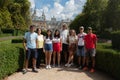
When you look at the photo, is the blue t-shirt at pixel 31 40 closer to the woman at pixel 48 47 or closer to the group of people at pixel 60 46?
the group of people at pixel 60 46

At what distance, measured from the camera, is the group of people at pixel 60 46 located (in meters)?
14.0

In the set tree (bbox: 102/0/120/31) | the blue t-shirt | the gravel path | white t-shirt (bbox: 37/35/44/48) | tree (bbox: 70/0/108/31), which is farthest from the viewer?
tree (bbox: 70/0/108/31)

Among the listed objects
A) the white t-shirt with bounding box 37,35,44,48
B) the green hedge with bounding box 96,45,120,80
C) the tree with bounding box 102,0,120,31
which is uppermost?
the tree with bounding box 102,0,120,31

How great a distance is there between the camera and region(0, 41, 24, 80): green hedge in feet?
40.6

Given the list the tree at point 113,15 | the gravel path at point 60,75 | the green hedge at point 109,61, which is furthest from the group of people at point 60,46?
the tree at point 113,15

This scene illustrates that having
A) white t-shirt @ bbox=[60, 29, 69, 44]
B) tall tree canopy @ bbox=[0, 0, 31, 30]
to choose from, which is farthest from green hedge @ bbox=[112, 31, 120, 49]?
tall tree canopy @ bbox=[0, 0, 31, 30]

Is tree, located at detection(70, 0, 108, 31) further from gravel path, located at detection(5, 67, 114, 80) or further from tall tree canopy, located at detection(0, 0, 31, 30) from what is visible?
gravel path, located at detection(5, 67, 114, 80)

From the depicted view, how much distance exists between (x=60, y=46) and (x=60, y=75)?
2.04 meters

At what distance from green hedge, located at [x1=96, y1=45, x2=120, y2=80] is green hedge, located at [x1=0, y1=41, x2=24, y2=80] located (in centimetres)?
342

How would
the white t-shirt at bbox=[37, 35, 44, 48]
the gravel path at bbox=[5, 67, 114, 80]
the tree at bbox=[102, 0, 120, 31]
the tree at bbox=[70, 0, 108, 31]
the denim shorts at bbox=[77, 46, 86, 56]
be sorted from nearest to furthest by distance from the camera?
the gravel path at bbox=[5, 67, 114, 80], the white t-shirt at bbox=[37, 35, 44, 48], the denim shorts at bbox=[77, 46, 86, 56], the tree at bbox=[102, 0, 120, 31], the tree at bbox=[70, 0, 108, 31]

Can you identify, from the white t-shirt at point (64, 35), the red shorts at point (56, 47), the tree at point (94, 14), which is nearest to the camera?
the red shorts at point (56, 47)

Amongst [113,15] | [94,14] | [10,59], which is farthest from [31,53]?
[94,14]

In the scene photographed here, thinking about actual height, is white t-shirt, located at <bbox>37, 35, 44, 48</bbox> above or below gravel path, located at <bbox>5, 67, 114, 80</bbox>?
above

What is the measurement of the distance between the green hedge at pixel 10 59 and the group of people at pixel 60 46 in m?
0.32
